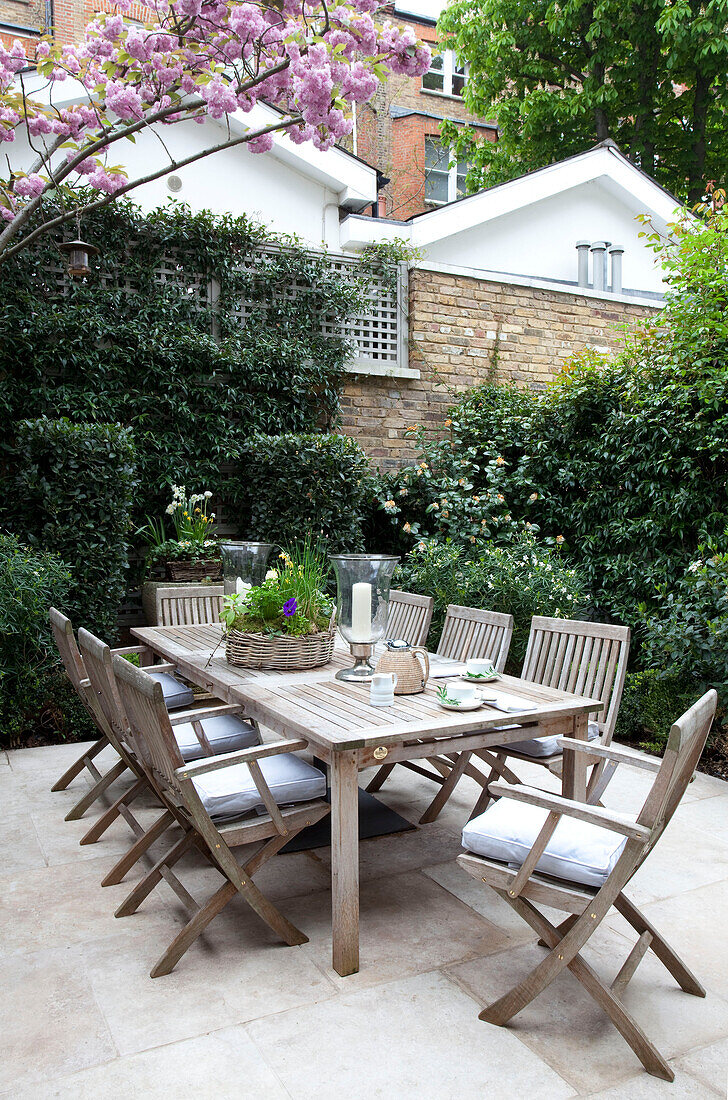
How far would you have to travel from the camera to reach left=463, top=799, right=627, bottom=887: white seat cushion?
2002 millimetres

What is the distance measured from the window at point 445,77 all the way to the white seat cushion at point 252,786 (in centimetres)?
1791

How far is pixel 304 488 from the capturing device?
21.5ft

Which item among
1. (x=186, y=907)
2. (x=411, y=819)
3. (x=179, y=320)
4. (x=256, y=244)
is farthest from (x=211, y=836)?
(x=256, y=244)

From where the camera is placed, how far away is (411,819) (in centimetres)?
350

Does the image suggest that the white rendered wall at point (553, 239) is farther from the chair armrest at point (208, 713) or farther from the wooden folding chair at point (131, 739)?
the chair armrest at point (208, 713)

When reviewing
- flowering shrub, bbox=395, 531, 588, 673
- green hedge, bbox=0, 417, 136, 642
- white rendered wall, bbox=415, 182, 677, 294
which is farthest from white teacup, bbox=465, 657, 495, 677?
white rendered wall, bbox=415, 182, 677, 294

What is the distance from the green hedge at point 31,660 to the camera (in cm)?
449

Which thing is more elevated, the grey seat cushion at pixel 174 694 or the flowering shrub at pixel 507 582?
the flowering shrub at pixel 507 582

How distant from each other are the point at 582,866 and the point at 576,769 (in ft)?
2.15

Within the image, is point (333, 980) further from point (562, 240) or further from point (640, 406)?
point (562, 240)

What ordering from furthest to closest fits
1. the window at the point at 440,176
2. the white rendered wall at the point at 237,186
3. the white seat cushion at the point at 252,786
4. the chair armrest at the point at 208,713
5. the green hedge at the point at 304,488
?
the window at the point at 440,176 → the white rendered wall at the point at 237,186 → the green hedge at the point at 304,488 → the chair armrest at the point at 208,713 → the white seat cushion at the point at 252,786

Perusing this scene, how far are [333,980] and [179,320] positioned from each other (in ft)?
19.1

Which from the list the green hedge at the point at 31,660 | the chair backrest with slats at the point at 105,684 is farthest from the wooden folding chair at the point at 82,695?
the green hedge at the point at 31,660

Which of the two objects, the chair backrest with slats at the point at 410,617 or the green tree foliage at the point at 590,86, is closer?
the chair backrest with slats at the point at 410,617
